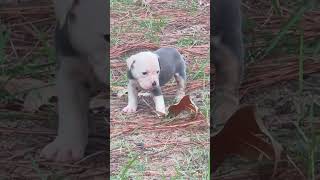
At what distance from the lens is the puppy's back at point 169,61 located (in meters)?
1.28

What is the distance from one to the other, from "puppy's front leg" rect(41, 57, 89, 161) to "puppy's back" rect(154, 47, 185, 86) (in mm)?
317

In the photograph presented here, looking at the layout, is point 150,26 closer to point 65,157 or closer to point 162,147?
point 162,147

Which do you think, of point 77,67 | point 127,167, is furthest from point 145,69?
point 77,67

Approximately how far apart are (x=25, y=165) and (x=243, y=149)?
1.22 ft

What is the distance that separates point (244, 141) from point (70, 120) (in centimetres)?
31

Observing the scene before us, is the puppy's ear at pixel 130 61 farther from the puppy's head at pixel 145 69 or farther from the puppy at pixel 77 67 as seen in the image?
the puppy at pixel 77 67

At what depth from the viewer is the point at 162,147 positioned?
1311 millimetres

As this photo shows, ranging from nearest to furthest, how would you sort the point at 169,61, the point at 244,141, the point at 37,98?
the point at 169,61, the point at 244,141, the point at 37,98

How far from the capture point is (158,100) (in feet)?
4.23

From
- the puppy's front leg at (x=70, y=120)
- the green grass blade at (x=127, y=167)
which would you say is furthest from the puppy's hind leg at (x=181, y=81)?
the puppy's front leg at (x=70, y=120)

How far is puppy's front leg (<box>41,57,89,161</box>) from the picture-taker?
1585 mm

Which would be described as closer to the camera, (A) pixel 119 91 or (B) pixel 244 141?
(A) pixel 119 91

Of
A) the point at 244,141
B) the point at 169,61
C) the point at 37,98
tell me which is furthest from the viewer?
the point at 37,98

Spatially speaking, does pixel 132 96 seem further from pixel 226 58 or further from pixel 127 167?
pixel 226 58
